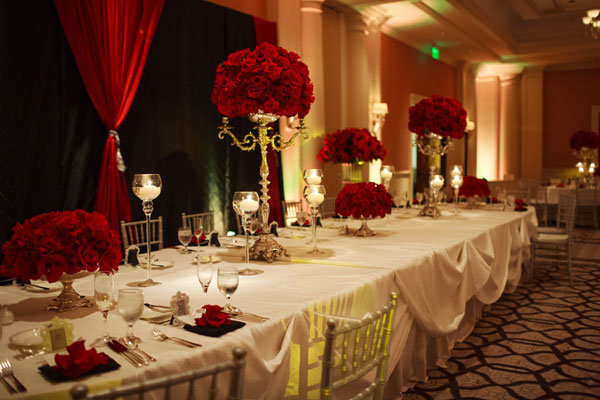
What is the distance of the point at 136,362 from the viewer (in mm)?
1466

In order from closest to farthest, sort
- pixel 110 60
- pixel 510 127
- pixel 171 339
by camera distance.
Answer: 1. pixel 171 339
2. pixel 110 60
3. pixel 510 127

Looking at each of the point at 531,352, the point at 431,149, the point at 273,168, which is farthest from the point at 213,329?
the point at 273,168

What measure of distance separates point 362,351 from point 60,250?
112 centimetres

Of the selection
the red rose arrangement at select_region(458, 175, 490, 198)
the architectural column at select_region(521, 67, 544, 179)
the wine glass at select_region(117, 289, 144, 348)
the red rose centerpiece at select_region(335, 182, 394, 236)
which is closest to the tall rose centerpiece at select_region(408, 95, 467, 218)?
the red rose arrangement at select_region(458, 175, 490, 198)

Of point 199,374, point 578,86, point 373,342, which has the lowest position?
point 373,342

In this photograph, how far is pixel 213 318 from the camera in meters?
1.73

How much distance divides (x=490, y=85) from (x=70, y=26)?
40.6 feet

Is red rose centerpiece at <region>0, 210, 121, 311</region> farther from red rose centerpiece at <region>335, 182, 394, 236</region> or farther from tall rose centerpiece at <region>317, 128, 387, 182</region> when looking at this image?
tall rose centerpiece at <region>317, 128, 387, 182</region>

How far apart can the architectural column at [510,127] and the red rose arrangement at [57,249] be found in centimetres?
1368

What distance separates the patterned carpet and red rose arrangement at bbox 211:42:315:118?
1.82m

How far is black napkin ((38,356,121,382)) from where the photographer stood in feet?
4.45

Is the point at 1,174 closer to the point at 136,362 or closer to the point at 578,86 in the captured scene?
the point at 136,362

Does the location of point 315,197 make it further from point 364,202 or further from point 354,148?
point 354,148

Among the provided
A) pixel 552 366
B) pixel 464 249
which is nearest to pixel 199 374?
pixel 464 249
